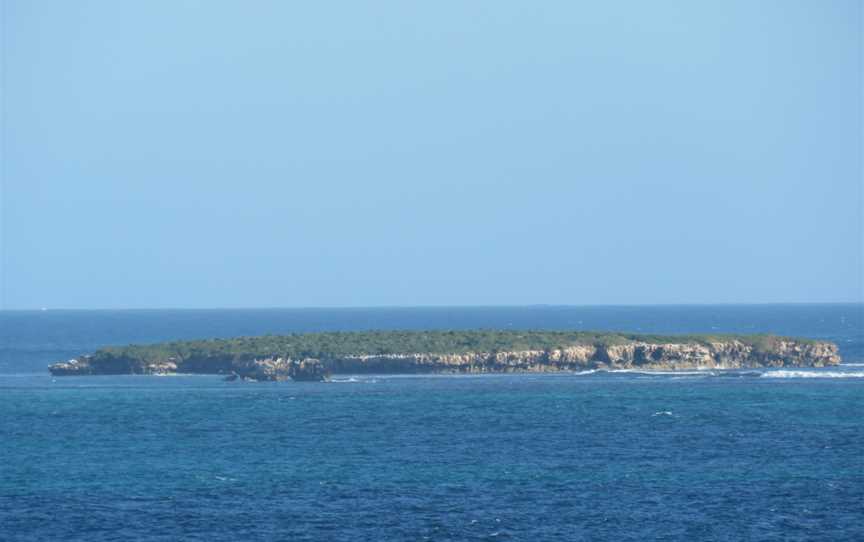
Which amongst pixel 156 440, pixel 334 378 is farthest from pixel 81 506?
pixel 334 378

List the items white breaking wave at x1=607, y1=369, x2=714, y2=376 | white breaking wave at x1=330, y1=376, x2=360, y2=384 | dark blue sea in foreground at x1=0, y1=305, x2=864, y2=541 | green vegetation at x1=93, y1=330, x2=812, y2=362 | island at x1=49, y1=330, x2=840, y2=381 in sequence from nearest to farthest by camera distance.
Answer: dark blue sea in foreground at x1=0, y1=305, x2=864, y2=541, white breaking wave at x1=330, y1=376, x2=360, y2=384, white breaking wave at x1=607, y1=369, x2=714, y2=376, island at x1=49, y1=330, x2=840, y2=381, green vegetation at x1=93, y1=330, x2=812, y2=362

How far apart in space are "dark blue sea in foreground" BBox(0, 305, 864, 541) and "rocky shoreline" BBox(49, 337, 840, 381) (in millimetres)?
7677

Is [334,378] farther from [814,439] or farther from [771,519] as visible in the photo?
[771,519]

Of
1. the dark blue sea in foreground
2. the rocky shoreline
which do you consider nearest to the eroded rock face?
the rocky shoreline

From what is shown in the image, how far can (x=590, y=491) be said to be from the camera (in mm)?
52281

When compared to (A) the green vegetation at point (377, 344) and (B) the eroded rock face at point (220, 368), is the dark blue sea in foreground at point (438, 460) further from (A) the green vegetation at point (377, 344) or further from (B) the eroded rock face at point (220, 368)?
(A) the green vegetation at point (377, 344)

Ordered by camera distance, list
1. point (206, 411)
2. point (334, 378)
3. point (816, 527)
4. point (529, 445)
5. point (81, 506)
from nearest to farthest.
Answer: point (816, 527)
point (81, 506)
point (529, 445)
point (206, 411)
point (334, 378)

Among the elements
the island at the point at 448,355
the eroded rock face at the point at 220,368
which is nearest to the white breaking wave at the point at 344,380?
the eroded rock face at the point at 220,368

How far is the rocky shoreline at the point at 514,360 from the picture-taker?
10369 cm

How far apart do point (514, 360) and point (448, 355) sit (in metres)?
5.26

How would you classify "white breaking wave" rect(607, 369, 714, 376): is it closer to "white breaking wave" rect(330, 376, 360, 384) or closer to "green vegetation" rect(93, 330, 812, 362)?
"green vegetation" rect(93, 330, 812, 362)

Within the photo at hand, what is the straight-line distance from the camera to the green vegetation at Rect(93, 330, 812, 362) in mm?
104812

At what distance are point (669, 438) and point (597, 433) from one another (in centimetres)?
377

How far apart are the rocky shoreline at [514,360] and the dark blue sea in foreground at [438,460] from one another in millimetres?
7677
